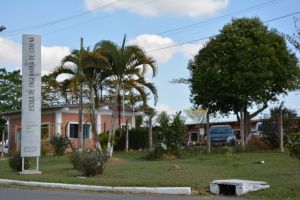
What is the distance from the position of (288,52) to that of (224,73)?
3.57m

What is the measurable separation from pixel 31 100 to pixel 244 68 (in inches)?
405

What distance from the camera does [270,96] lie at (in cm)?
1712

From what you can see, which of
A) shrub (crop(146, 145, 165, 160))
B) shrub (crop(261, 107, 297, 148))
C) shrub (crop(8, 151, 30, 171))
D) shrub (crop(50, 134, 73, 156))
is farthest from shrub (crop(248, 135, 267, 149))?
shrub (crop(8, 151, 30, 171))

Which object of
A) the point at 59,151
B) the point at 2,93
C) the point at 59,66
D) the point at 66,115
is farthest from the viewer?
the point at 2,93

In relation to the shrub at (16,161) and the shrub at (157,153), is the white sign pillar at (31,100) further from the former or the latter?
the shrub at (157,153)

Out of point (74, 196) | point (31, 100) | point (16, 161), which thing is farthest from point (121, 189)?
point (16, 161)

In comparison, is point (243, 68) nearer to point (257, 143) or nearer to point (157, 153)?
point (257, 143)

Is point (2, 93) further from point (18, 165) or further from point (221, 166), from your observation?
point (221, 166)

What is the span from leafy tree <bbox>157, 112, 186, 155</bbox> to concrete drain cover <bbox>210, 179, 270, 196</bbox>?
8074 millimetres

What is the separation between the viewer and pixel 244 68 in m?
16.1

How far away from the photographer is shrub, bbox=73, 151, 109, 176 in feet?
34.0

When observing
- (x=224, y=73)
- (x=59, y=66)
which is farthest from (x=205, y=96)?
(x=59, y=66)

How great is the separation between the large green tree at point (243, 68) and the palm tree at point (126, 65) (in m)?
3.14

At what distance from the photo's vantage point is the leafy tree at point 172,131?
625 inches
